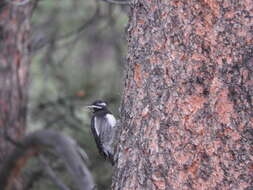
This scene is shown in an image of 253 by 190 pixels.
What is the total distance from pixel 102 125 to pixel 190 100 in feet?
10.2

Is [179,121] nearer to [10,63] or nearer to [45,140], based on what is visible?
[45,140]

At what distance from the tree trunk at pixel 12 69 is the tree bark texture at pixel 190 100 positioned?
4.14 metres

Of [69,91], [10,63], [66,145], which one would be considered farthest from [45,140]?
[69,91]

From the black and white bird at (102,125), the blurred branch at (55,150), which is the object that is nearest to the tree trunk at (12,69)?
the blurred branch at (55,150)

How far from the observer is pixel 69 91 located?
9.03 m

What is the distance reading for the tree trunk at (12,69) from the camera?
7.17 metres

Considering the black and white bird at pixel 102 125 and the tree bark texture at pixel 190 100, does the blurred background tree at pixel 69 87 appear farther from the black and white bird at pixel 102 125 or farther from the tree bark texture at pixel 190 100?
the tree bark texture at pixel 190 100

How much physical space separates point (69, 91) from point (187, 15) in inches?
238

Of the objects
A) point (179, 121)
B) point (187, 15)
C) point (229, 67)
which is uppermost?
point (187, 15)

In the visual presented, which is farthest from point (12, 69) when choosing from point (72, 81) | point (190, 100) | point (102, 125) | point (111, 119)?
point (190, 100)

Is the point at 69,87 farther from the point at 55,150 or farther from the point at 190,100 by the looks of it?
the point at 190,100

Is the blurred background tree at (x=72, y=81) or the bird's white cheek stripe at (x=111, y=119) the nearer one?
the bird's white cheek stripe at (x=111, y=119)

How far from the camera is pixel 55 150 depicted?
6160 mm

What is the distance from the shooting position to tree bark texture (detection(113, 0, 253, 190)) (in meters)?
2.97
